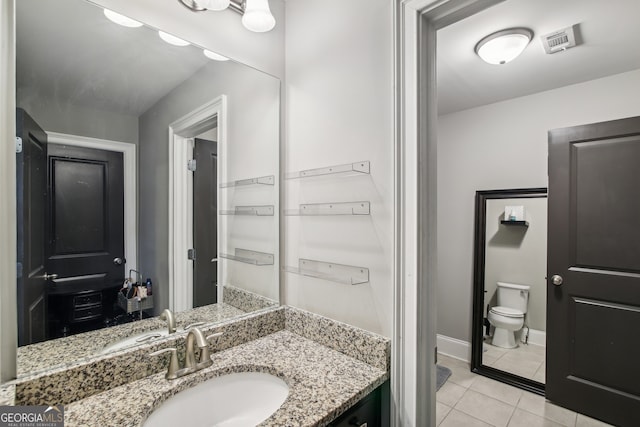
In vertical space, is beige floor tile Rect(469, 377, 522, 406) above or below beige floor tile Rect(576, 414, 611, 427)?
below

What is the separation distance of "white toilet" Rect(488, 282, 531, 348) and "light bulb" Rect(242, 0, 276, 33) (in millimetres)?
2863

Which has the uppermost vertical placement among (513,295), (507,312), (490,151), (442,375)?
(490,151)

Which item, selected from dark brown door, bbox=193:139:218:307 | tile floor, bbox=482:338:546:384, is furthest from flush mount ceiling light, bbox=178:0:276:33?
tile floor, bbox=482:338:546:384

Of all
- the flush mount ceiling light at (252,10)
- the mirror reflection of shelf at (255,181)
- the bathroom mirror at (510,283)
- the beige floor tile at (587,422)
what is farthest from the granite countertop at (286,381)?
the bathroom mirror at (510,283)

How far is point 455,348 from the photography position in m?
2.94

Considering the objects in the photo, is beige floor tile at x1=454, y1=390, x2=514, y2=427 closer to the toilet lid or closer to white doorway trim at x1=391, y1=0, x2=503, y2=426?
the toilet lid

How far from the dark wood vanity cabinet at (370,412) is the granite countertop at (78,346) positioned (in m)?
0.64

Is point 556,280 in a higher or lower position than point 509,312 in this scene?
higher

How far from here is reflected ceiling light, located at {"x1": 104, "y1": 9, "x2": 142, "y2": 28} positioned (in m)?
0.96

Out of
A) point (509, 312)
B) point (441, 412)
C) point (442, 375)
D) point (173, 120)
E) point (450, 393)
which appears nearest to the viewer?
point (173, 120)

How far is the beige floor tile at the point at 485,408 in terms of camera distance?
2.00 metres

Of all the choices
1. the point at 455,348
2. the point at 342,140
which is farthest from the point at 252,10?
the point at 455,348

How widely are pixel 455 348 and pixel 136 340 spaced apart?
2923 mm

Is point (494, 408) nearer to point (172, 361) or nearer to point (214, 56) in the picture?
point (172, 361)
